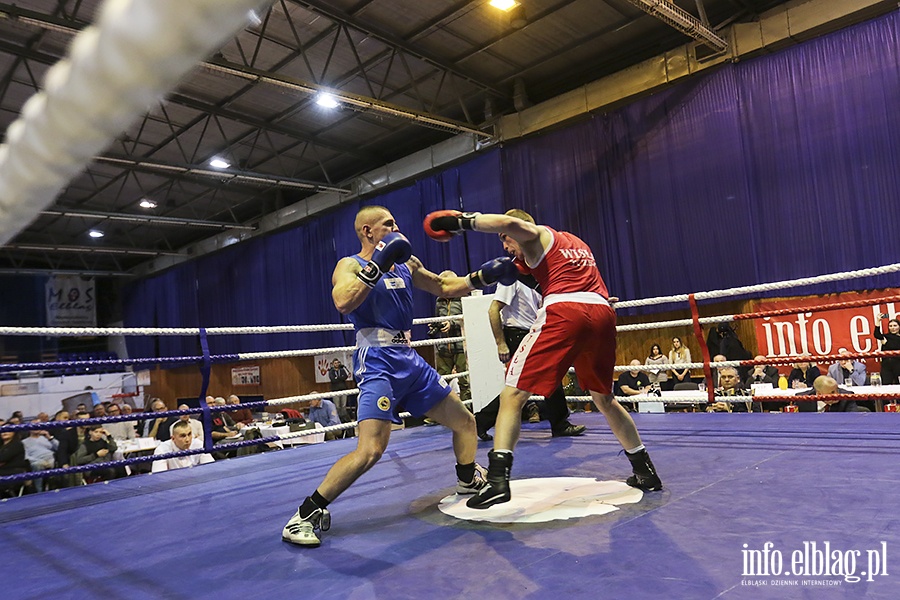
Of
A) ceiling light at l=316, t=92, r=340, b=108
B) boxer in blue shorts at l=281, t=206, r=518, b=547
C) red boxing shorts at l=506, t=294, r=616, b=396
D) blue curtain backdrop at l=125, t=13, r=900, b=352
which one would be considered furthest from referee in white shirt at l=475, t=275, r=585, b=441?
ceiling light at l=316, t=92, r=340, b=108

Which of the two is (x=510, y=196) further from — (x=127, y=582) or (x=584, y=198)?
(x=127, y=582)

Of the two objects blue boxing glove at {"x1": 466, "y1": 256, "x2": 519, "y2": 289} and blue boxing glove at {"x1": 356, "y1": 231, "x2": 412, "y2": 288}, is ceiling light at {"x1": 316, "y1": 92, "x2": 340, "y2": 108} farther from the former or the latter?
blue boxing glove at {"x1": 356, "y1": 231, "x2": 412, "y2": 288}

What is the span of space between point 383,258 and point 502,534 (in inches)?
36.8

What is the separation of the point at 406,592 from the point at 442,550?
0.30m

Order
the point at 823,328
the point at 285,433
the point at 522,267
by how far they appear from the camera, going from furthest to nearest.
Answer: the point at 823,328
the point at 285,433
the point at 522,267

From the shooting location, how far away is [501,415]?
212 centimetres

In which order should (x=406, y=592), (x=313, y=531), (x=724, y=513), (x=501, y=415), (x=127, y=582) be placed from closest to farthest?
(x=406, y=592) < (x=127, y=582) < (x=724, y=513) < (x=313, y=531) < (x=501, y=415)

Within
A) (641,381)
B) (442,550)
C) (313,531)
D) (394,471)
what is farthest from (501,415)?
(641,381)

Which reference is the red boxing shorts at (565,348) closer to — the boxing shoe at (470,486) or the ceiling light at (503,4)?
the boxing shoe at (470,486)

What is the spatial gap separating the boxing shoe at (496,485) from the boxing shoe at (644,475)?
481 mm

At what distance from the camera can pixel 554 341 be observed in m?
2.12

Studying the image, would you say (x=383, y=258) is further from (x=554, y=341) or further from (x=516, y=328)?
(x=516, y=328)

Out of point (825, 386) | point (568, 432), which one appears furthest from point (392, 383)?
point (825, 386)

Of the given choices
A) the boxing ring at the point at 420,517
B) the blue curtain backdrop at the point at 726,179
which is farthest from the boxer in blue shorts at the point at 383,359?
the blue curtain backdrop at the point at 726,179
